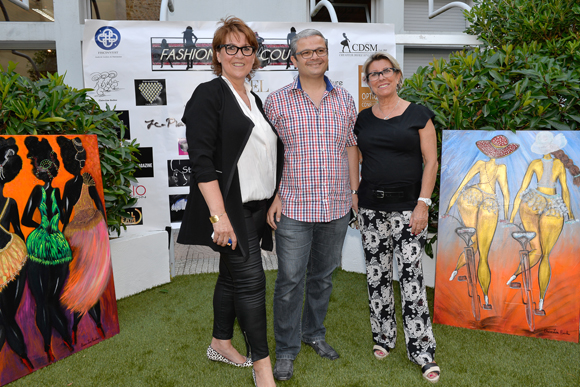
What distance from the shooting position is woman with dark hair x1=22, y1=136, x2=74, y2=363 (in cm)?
249

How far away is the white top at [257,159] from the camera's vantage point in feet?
6.70

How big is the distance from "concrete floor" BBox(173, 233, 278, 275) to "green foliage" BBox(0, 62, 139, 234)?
4.34 feet

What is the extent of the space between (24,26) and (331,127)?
6.57 metres

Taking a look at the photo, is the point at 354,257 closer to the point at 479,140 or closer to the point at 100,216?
the point at 479,140

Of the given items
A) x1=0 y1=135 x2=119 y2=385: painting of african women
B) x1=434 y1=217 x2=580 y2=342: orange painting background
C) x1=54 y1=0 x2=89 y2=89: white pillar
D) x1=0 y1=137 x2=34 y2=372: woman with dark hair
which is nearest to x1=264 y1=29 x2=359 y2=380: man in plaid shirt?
x1=434 y1=217 x2=580 y2=342: orange painting background

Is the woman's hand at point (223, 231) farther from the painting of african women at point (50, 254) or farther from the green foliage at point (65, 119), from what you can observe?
the green foliage at point (65, 119)

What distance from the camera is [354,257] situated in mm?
4500

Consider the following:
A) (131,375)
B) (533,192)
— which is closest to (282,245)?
(131,375)

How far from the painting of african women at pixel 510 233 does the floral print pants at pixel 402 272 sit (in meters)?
0.63

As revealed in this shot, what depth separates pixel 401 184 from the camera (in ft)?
7.63

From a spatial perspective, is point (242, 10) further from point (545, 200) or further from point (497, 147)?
point (545, 200)

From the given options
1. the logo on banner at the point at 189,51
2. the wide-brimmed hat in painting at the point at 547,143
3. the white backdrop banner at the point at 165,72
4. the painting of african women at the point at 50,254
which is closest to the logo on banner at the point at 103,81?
the white backdrop banner at the point at 165,72

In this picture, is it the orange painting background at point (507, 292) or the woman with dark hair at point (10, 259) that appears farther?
the orange painting background at point (507, 292)

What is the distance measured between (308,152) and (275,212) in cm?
40
